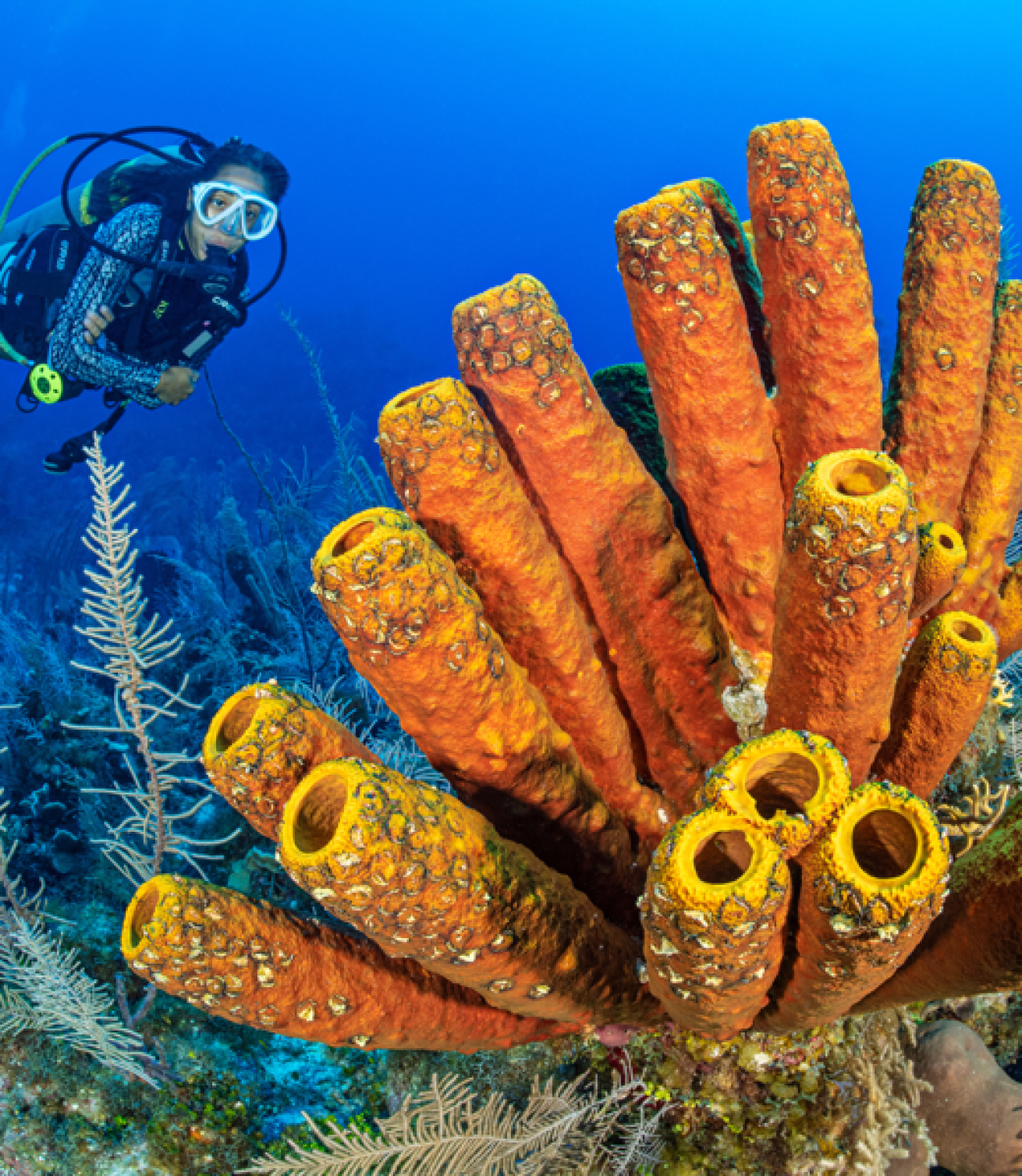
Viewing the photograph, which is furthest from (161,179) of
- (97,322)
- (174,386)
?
(174,386)

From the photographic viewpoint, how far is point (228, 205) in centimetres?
562

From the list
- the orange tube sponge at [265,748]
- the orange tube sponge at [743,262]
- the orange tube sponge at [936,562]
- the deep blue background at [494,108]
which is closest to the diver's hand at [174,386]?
the orange tube sponge at [743,262]

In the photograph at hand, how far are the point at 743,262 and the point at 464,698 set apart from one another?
5.00 ft

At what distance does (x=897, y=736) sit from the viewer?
5.11 ft

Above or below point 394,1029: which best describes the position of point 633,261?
above

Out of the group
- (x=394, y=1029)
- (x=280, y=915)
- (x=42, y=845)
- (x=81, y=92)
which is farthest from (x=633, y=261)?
(x=81, y=92)

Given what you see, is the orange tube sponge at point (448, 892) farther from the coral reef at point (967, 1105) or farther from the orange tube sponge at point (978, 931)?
the coral reef at point (967, 1105)

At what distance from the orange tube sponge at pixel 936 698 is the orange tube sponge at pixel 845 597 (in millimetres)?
144

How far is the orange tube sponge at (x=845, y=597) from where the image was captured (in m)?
1.04

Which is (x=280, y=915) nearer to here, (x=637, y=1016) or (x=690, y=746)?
(x=637, y=1016)

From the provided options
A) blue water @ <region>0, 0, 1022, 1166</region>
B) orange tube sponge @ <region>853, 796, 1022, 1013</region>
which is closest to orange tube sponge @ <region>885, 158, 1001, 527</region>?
orange tube sponge @ <region>853, 796, 1022, 1013</region>

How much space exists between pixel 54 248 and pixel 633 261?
21.4 ft

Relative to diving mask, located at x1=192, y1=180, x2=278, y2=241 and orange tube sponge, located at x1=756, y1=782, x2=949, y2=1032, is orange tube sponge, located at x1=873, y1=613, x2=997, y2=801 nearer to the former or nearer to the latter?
orange tube sponge, located at x1=756, y1=782, x2=949, y2=1032

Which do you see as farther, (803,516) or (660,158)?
(660,158)
